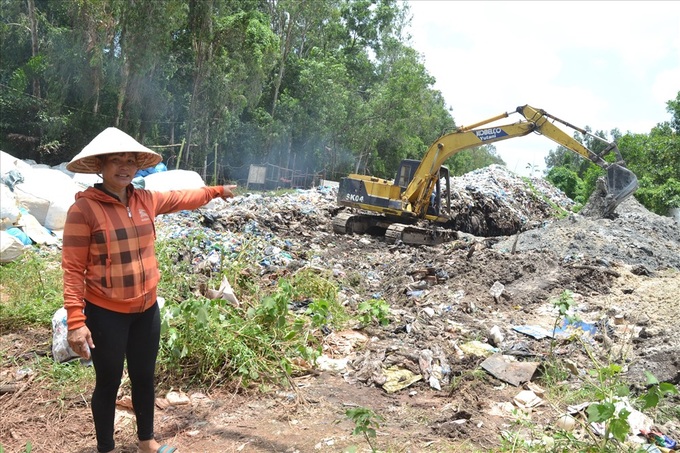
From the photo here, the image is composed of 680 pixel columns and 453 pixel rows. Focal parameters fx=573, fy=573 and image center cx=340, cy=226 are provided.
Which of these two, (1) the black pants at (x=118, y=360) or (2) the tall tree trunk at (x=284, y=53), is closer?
(1) the black pants at (x=118, y=360)

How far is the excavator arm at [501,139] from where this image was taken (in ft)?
40.0

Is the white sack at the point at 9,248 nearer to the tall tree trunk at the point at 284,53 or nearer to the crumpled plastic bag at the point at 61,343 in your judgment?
the crumpled plastic bag at the point at 61,343

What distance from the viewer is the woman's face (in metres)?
2.69

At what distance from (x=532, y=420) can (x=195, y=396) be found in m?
2.24

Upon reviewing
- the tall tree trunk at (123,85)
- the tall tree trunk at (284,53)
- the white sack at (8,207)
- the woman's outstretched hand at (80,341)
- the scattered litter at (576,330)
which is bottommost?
the scattered litter at (576,330)

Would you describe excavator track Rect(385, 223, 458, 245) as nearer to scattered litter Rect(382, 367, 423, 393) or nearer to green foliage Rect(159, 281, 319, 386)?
scattered litter Rect(382, 367, 423, 393)

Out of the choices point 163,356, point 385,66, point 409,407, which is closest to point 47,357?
point 163,356

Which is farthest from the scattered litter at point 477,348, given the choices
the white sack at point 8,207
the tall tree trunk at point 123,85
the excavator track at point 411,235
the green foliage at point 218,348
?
the tall tree trunk at point 123,85

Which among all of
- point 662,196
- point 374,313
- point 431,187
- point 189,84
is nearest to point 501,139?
point 431,187

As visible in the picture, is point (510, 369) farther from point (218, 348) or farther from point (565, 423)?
point (218, 348)

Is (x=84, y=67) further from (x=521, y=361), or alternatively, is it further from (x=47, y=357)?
(x=521, y=361)

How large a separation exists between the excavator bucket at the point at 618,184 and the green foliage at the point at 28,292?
36.2 ft

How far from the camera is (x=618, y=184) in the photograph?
41.6 feet

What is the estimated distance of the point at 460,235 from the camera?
1382 centimetres
